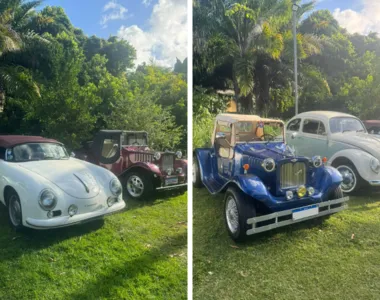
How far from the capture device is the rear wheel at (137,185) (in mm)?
1849

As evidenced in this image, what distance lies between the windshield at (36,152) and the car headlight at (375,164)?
177cm

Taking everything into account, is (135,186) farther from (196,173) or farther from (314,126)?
(314,126)

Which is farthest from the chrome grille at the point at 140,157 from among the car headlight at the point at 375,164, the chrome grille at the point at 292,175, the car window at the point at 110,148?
the car headlight at the point at 375,164

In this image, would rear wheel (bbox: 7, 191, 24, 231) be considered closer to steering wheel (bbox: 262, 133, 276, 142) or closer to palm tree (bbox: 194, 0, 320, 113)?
palm tree (bbox: 194, 0, 320, 113)

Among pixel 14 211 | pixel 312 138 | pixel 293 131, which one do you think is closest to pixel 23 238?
pixel 14 211

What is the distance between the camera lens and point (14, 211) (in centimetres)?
152

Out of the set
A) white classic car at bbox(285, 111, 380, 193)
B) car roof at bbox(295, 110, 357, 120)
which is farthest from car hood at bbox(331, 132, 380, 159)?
car roof at bbox(295, 110, 357, 120)

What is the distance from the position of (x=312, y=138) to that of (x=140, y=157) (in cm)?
111

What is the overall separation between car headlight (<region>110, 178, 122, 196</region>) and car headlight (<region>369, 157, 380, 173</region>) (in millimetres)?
1509

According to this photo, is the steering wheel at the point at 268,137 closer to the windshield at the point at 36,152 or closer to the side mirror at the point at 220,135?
the side mirror at the point at 220,135

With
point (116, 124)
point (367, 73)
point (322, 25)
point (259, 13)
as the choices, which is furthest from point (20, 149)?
point (367, 73)

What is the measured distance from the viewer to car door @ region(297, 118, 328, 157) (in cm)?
194

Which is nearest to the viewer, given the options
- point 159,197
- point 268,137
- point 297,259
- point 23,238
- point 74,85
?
point 23,238

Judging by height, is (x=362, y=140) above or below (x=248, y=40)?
below
